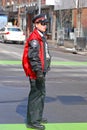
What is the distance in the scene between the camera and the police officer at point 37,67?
7.34m

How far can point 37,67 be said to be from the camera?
24.0 ft

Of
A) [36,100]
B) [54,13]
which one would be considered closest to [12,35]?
[54,13]

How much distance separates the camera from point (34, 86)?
7.55 metres

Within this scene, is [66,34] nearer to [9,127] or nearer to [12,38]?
[12,38]

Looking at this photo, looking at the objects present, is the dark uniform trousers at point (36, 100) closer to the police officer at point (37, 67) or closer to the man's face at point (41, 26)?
the police officer at point (37, 67)

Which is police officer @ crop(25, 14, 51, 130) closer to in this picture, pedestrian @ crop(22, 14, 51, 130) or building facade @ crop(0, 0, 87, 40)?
pedestrian @ crop(22, 14, 51, 130)

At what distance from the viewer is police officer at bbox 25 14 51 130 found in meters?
7.34

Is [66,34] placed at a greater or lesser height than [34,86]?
lesser

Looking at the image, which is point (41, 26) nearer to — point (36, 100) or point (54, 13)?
point (36, 100)

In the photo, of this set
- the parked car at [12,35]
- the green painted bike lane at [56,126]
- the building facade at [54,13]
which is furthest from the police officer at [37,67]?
the parked car at [12,35]

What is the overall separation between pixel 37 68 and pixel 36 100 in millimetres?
611

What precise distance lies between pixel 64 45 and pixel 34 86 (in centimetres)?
2919

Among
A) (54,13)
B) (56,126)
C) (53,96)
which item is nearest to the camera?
(56,126)

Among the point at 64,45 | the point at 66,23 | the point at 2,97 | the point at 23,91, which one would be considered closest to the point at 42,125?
the point at 2,97
